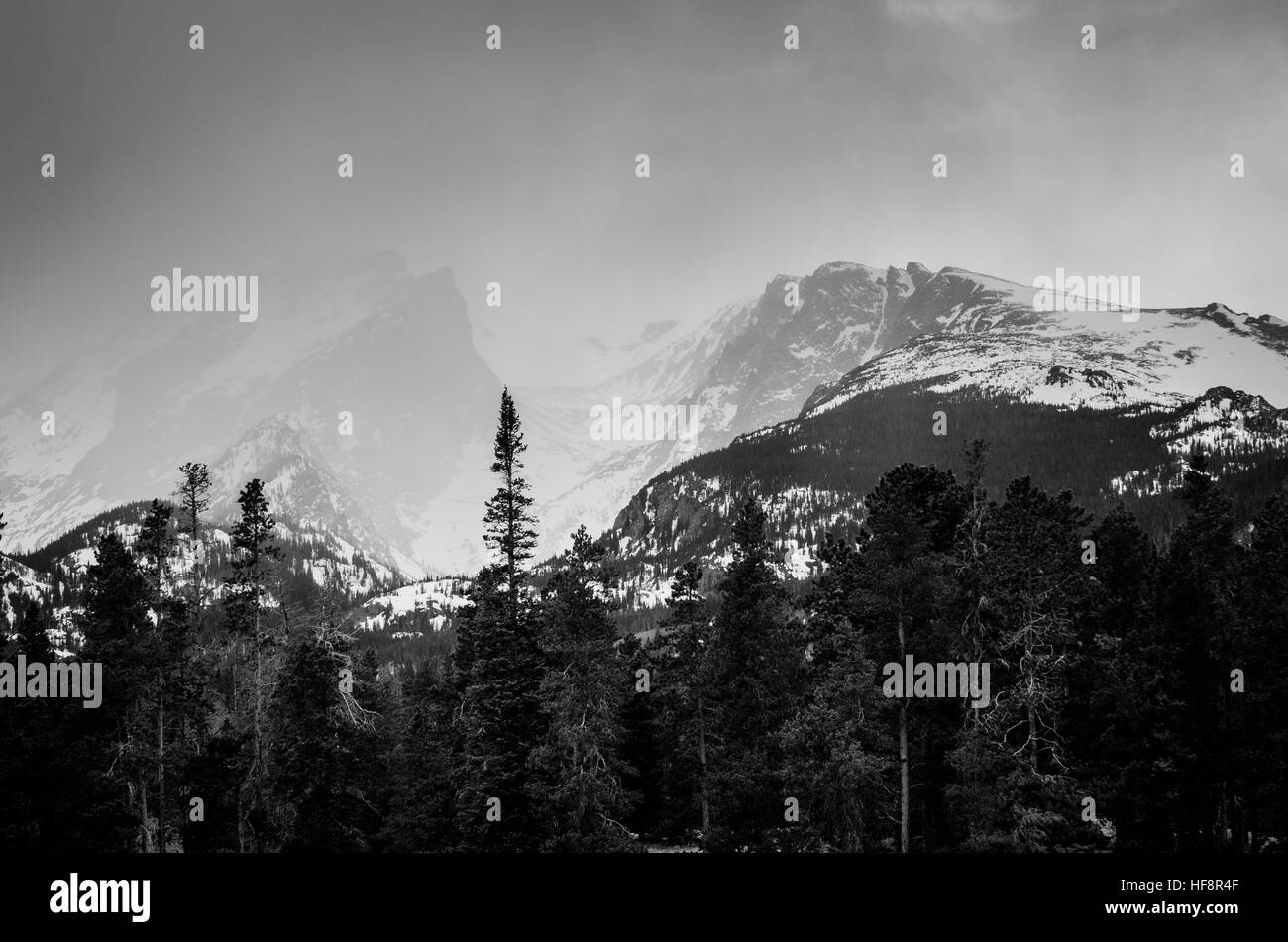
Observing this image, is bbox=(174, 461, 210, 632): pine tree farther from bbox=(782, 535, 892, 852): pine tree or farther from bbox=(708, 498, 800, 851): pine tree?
bbox=(782, 535, 892, 852): pine tree

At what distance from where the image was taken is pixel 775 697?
1567 inches

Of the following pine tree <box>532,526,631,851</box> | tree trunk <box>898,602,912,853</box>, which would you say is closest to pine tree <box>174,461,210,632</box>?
pine tree <box>532,526,631,851</box>

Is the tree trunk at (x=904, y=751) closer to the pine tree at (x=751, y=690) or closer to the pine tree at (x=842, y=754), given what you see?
the pine tree at (x=842, y=754)

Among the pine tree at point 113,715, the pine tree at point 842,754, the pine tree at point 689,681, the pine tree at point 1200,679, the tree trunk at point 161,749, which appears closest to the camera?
the pine tree at point 842,754

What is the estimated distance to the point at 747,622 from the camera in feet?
132

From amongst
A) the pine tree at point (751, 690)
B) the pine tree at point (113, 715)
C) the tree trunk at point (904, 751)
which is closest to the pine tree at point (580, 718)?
the pine tree at point (751, 690)

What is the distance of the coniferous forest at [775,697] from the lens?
109 ft

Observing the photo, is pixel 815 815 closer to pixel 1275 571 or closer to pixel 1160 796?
pixel 1160 796

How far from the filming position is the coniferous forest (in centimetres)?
3328

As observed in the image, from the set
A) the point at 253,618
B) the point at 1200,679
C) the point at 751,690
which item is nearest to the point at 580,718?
the point at 751,690

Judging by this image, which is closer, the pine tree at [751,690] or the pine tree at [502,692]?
the pine tree at [502,692]

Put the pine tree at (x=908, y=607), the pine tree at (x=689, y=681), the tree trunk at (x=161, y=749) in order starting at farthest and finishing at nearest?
the pine tree at (x=689, y=681)
the tree trunk at (x=161, y=749)
the pine tree at (x=908, y=607)
